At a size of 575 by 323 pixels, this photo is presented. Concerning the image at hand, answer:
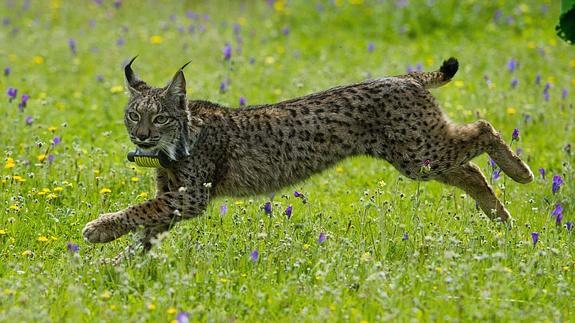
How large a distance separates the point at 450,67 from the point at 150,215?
2505 millimetres

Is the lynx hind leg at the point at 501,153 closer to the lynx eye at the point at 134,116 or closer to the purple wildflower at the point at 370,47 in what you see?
the lynx eye at the point at 134,116

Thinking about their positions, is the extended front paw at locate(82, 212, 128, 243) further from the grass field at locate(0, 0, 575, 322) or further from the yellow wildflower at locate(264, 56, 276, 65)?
the yellow wildflower at locate(264, 56, 276, 65)

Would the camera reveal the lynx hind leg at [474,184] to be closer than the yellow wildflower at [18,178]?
No

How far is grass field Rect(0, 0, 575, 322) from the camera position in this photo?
17.4ft

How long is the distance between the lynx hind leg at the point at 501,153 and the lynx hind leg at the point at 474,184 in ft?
0.66

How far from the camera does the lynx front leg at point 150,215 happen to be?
6.16 meters

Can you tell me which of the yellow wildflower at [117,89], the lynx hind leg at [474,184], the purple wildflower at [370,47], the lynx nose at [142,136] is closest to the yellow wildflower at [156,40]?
the yellow wildflower at [117,89]

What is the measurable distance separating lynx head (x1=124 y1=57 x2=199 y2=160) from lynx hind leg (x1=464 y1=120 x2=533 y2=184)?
7.21ft

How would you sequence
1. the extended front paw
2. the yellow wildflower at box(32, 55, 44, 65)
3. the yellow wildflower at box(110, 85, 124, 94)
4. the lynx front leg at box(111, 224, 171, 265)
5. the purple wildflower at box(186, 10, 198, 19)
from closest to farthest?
the lynx front leg at box(111, 224, 171, 265) < the extended front paw < the yellow wildflower at box(110, 85, 124, 94) < the yellow wildflower at box(32, 55, 44, 65) < the purple wildflower at box(186, 10, 198, 19)

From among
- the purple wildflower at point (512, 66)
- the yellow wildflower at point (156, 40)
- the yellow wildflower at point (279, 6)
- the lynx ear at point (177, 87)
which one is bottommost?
the lynx ear at point (177, 87)

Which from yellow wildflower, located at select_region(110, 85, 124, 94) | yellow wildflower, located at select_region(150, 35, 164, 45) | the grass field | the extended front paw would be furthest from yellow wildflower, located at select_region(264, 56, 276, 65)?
the extended front paw

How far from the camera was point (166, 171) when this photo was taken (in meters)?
6.71

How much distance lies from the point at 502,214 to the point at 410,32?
21.7 feet

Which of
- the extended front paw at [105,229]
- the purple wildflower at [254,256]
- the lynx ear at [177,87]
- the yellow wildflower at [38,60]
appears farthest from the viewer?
the yellow wildflower at [38,60]
